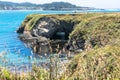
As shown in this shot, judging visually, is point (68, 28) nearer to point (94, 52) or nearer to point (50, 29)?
point (50, 29)

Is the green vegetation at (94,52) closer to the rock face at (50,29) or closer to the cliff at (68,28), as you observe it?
the cliff at (68,28)

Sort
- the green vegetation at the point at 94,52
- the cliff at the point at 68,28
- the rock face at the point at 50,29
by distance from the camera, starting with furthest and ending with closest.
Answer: the rock face at the point at 50,29 < the cliff at the point at 68,28 < the green vegetation at the point at 94,52

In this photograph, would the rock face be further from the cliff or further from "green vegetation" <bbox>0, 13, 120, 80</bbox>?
"green vegetation" <bbox>0, 13, 120, 80</bbox>

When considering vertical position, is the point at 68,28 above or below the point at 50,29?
below

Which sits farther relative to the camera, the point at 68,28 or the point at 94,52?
the point at 68,28

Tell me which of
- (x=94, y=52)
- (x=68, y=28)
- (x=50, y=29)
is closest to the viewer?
(x=94, y=52)

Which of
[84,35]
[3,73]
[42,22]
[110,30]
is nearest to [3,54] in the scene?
[3,73]

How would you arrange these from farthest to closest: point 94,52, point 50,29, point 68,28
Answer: point 68,28 → point 50,29 → point 94,52

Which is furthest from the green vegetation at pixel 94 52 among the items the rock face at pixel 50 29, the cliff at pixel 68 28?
the rock face at pixel 50 29

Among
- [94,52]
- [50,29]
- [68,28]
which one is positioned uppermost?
[94,52]

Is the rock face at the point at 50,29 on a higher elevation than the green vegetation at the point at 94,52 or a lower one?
lower

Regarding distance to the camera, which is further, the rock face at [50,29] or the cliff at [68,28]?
the rock face at [50,29]

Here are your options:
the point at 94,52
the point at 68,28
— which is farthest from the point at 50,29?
the point at 94,52

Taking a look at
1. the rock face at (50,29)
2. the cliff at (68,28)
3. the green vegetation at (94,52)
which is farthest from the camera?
the rock face at (50,29)
